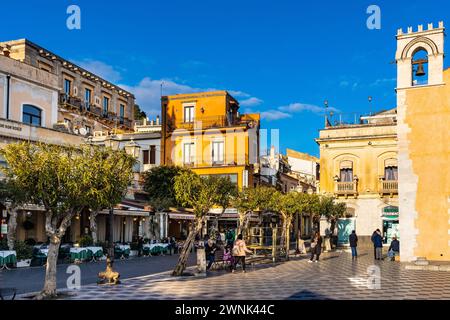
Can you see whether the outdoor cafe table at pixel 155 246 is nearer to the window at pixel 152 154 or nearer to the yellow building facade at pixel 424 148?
the yellow building facade at pixel 424 148

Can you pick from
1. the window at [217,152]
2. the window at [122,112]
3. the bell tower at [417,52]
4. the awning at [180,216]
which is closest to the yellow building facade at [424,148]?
the bell tower at [417,52]

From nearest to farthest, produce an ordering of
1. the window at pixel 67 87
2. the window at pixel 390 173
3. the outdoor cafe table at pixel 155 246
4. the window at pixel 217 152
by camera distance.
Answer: the outdoor cafe table at pixel 155 246 < the window at pixel 390 173 < the window at pixel 67 87 < the window at pixel 217 152

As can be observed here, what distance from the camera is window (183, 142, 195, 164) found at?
48.3 m

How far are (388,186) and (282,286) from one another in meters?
27.8

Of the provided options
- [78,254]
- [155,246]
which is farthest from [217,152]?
[78,254]

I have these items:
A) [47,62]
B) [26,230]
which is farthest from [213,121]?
[26,230]

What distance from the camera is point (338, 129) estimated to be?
4388 cm

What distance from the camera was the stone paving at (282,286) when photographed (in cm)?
1376

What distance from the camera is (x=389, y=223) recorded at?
41719mm

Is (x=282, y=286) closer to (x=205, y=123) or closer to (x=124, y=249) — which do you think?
(x=124, y=249)

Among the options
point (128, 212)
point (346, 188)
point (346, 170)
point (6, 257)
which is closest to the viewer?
point (6, 257)

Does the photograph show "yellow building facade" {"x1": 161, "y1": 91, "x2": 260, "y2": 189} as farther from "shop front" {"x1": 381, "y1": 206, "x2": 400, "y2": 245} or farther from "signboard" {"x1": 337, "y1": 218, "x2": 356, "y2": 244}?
"shop front" {"x1": 381, "y1": 206, "x2": 400, "y2": 245}

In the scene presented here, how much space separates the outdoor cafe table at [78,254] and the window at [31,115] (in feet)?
36.2
